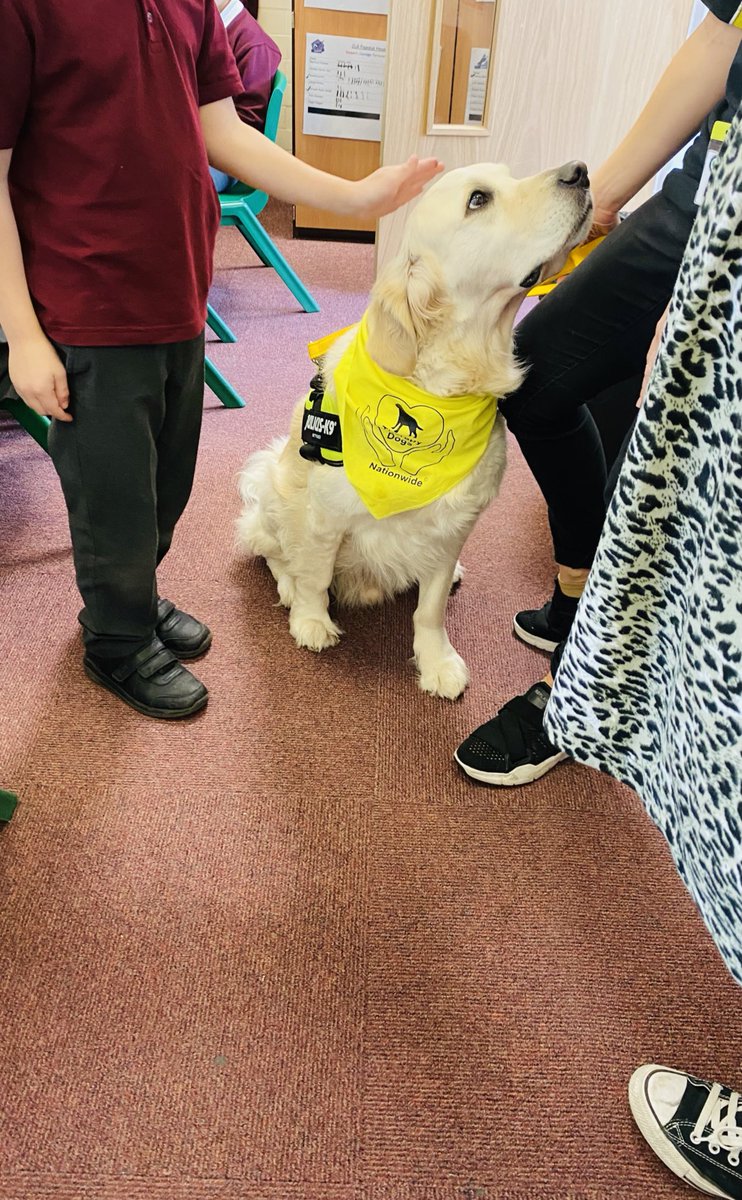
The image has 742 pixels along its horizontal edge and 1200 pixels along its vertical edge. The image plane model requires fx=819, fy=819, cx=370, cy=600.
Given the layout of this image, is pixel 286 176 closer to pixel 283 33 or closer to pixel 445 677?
pixel 445 677

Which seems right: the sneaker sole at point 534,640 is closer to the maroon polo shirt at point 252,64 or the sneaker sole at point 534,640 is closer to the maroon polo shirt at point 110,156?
the maroon polo shirt at point 110,156

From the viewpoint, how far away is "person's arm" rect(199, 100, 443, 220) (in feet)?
4.48

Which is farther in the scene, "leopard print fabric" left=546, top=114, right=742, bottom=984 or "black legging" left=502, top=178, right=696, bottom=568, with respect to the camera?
"black legging" left=502, top=178, right=696, bottom=568

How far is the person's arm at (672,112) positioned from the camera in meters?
1.19

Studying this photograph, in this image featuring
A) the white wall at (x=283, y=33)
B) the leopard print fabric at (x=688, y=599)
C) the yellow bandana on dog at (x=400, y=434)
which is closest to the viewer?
the leopard print fabric at (x=688, y=599)

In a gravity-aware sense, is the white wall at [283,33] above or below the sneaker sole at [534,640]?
above

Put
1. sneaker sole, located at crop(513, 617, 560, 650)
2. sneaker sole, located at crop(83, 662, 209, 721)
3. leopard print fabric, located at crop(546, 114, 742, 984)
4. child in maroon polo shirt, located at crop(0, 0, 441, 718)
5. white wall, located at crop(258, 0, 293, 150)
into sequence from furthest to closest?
white wall, located at crop(258, 0, 293, 150), sneaker sole, located at crop(513, 617, 560, 650), sneaker sole, located at crop(83, 662, 209, 721), child in maroon polo shirt, located at crop(0, 0, 441, 718), leopard print fabric, located at crop(546, 114, 742, 984)

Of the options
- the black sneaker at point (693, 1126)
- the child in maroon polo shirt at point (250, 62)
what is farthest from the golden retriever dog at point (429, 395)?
the child in maroon polo shirt at point (250, 62)

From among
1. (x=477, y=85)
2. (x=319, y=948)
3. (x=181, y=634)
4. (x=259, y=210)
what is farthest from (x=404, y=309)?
(x=259, y=210)

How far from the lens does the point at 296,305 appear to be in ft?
12.1

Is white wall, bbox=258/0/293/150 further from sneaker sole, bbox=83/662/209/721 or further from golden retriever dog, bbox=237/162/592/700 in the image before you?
sneaker sole, bbox=83/662/209/721

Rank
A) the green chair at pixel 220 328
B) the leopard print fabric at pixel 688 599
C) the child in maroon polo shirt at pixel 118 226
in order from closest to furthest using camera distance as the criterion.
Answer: the leopard print fabric at pixel 688 599, the child in maroon polo shirt at pixel 118 226, the green chair at pixel 220 328

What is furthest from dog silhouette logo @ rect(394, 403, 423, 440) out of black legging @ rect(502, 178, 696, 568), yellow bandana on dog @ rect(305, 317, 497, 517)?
black legging @ rect(502, 178, 696, 568)

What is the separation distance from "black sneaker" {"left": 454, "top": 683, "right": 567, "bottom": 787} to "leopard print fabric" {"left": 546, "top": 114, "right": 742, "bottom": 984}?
54cm
